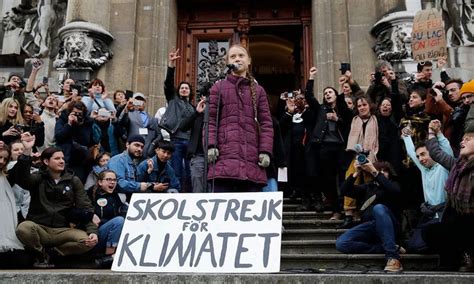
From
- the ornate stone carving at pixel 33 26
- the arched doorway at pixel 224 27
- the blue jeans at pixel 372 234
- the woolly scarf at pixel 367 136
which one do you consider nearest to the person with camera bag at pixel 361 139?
the woolly scarf at pixel 367 136

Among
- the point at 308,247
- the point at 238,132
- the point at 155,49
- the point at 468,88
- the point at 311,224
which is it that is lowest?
the point at 308,247

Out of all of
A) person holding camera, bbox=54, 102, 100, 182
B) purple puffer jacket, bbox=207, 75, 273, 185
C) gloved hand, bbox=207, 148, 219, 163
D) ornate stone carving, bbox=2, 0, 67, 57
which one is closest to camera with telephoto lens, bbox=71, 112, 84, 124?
person holding camera, bbox=54, 102, 100, 182

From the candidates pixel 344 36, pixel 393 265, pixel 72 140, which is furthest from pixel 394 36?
pixel 72 140

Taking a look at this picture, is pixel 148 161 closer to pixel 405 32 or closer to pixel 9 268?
pixel 9 268

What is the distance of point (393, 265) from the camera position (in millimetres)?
5113

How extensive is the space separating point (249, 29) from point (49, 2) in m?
4.29

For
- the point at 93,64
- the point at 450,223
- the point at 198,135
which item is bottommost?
the point at 450,223

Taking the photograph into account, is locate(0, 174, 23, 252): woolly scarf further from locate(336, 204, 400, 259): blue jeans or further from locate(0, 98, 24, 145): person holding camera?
locate(336, 204, 400, 259): blue jeans

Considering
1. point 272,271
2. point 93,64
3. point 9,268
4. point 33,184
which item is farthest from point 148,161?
point 93,64

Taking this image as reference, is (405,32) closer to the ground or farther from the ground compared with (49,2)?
closer to the ground

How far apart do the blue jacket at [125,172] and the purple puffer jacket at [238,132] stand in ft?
4.30

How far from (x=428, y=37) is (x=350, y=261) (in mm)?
3733

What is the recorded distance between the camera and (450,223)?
16.1ft

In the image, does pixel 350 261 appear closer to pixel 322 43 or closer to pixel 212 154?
pixel 212 154
